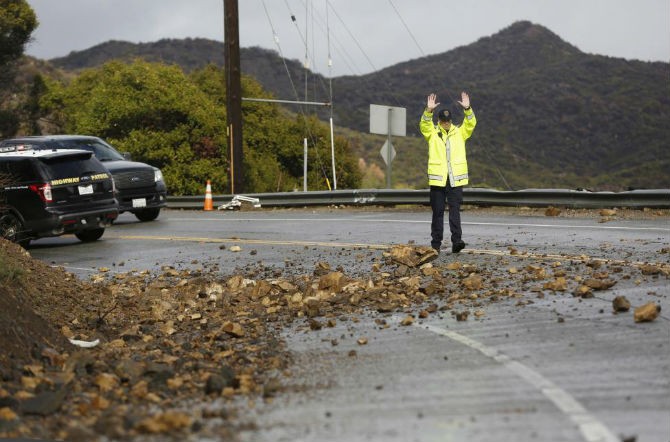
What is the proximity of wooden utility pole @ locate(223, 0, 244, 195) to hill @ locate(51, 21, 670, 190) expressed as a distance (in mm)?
37742

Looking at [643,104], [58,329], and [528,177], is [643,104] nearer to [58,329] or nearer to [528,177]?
[528,177]

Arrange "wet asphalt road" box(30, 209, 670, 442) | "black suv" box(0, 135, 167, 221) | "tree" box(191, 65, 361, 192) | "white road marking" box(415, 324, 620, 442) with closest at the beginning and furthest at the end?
"white road marking" box(415, 324, 620, 442) → "wet asphalt road" box(30, 209, 670, 442) → "black suv" box(0, 135, 167, 221) → "tree" box(191, 65, 361, 192)

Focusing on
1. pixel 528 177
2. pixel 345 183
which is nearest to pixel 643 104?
pixel 528 177

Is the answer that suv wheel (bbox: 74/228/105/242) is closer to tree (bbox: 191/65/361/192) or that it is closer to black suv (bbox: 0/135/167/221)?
black suv (bbox: 0/135/167/221)

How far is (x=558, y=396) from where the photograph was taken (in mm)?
6414

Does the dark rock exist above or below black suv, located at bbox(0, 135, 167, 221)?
below

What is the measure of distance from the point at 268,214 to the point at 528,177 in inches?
2499

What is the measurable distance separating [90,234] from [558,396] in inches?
548

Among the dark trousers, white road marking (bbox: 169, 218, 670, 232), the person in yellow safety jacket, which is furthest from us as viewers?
white road marking (bbox: 169, 218, 670, 232)

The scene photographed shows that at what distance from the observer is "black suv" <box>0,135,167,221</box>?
73.5 feet

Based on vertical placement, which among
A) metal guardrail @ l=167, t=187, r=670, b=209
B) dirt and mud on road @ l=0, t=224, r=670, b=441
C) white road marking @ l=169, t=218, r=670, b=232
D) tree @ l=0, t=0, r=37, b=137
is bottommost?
dirt and mud on road @ l=0, t=224, r=670, b=441

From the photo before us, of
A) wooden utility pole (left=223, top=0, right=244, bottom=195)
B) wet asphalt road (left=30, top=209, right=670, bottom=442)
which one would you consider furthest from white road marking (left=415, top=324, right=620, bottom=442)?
wooden utility pole (left=223, top=0, right=244, bottom=195)

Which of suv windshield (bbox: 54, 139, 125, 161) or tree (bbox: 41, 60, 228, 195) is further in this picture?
tree (bbox: 41, 60, 228, 195)

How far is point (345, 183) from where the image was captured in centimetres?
4994
